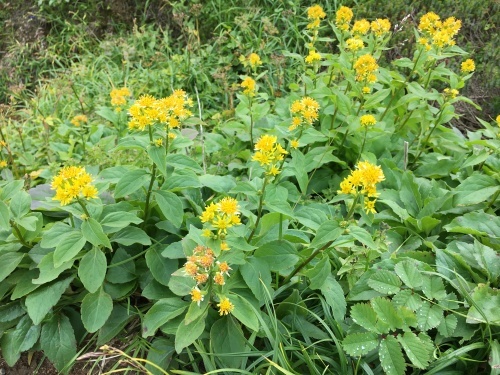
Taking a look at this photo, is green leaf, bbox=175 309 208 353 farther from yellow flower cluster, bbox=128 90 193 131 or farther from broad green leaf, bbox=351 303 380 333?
yellow flower cluster, bbox=128 90 193 131

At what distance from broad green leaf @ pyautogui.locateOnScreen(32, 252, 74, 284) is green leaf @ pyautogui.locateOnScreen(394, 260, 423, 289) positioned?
50.9 inches

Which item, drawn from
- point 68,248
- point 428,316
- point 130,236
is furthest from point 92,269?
point 428,316

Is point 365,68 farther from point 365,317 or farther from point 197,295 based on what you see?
point 197,295

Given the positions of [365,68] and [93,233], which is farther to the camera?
[365,68]

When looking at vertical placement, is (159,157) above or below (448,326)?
above

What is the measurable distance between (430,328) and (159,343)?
1.05m

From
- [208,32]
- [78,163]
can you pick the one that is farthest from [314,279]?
[208,32]

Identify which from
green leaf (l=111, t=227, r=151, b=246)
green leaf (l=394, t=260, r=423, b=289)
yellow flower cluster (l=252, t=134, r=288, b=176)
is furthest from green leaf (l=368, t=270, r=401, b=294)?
green leaf (l=111, t=227, r=151, b=246)

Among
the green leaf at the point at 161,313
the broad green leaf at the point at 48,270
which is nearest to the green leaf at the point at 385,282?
the green leaf at the point at 161,313

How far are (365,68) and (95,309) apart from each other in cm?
174

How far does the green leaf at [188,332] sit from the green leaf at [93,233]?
1.33ft

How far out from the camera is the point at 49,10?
17.4 feet

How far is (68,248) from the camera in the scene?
5.68 ft

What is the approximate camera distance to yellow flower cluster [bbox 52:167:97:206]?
1607mm
